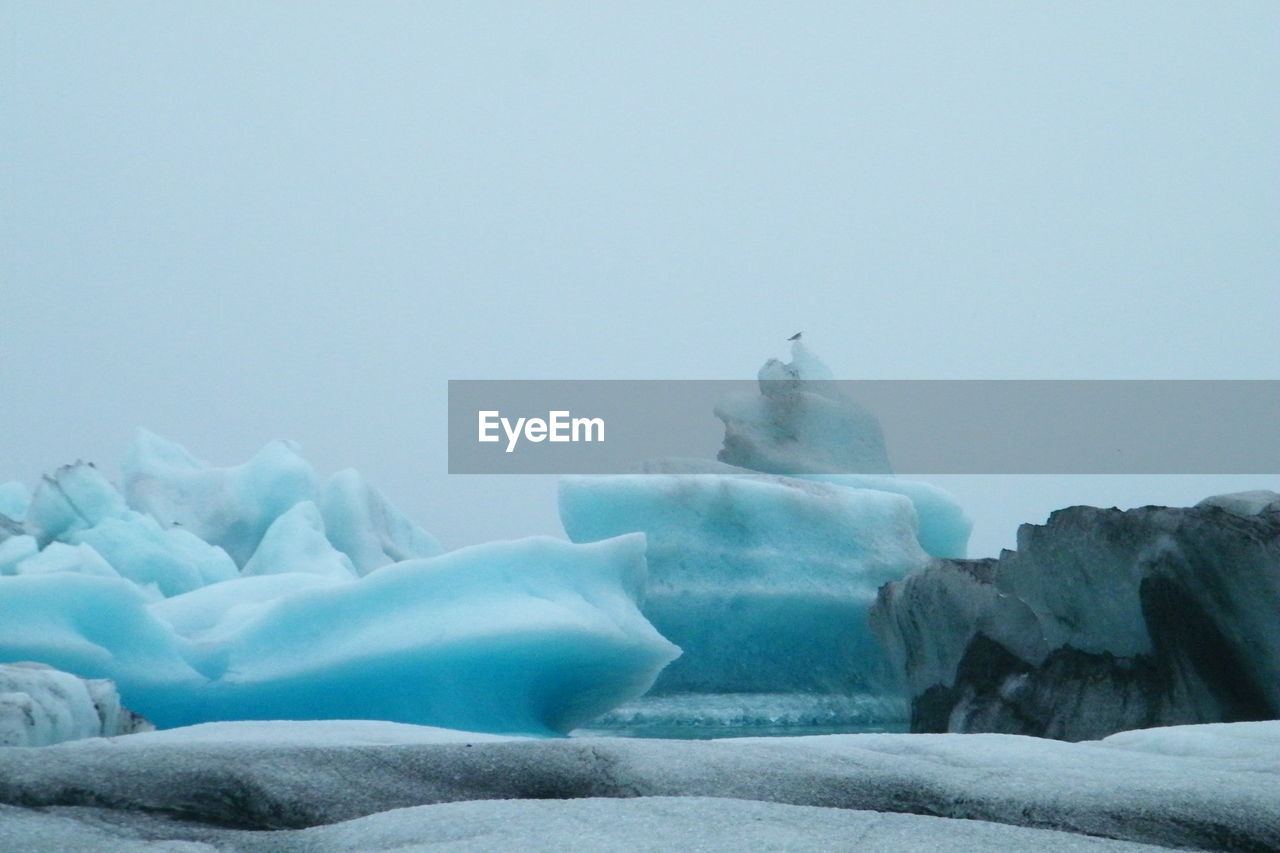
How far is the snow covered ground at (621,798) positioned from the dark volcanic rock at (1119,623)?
2791 mm

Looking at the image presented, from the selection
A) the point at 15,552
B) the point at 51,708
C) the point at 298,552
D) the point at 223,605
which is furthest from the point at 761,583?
the point at 51,708

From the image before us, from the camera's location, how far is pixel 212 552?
9.91 m

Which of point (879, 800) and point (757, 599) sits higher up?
point (879, 800)

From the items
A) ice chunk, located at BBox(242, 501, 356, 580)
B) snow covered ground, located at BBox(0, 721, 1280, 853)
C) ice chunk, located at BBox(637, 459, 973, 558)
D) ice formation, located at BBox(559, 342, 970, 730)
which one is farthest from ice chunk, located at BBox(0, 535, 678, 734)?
ice chunk, located at BBox(637, 459, 973, 558)

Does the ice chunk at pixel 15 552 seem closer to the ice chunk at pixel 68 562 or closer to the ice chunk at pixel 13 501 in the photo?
the ice chunk at pixel 68 562

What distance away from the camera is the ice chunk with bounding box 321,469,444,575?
11.8 m

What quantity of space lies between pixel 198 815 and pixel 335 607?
4.19m

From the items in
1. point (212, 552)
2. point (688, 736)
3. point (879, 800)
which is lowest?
point (688, 736)

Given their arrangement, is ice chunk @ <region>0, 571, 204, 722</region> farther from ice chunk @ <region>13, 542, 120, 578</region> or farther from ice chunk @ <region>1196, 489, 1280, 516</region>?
ice chunk @ <region>1196, 489, 1280, 516</region>

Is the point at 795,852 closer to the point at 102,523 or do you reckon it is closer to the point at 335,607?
the point at 335,607

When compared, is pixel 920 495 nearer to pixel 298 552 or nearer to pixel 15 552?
pixel 298 552

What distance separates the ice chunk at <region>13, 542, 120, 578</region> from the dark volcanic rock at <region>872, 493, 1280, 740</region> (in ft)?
16.5

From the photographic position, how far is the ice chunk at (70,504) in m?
9.88

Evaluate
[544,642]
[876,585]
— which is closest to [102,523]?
[544,642]
